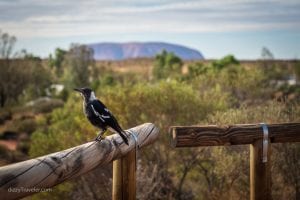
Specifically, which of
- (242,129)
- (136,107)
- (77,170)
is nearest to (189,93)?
(136,107)

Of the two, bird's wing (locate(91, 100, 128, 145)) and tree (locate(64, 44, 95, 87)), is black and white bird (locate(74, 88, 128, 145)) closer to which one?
bird's wing (locate(91, 100, 128, 145))

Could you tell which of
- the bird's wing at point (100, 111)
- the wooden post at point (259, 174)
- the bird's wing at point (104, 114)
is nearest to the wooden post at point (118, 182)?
the bird's wing at point (104, 114)

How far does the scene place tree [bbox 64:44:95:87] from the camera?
150 ft

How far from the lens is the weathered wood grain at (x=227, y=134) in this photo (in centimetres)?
447

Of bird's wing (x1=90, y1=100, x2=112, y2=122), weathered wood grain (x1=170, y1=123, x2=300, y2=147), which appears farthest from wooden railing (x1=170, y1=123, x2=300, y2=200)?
bird's wing (x1=90, y1=100, x2=112, y2=122)

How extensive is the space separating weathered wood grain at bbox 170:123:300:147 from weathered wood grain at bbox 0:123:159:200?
406 millimetres

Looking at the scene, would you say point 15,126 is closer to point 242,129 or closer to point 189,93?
point 189,93

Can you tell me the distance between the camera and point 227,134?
4.67 meters

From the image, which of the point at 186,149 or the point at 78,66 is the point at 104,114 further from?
the point at 78,66

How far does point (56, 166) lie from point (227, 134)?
192 cm

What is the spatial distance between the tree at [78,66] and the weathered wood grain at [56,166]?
136ft

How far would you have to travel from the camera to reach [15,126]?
123 feet

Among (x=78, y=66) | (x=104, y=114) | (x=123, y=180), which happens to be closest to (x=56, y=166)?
(x=123, y=180)

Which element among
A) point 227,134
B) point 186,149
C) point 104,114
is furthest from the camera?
point 186,149
